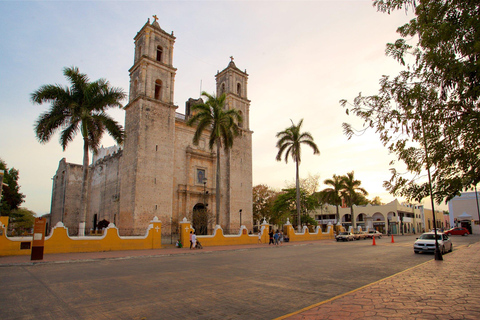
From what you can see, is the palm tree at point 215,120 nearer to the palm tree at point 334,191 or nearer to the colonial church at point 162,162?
the colonial church at point 162,162

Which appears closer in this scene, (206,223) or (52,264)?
(52,264)

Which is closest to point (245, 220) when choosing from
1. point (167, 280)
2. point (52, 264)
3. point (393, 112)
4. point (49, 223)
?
point (52, 264)

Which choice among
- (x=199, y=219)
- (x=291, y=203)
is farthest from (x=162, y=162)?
(x=291, y=203)

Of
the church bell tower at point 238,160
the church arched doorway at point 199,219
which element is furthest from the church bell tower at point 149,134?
the church bell tower at point 238,160

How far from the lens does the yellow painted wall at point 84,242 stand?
52.7ft

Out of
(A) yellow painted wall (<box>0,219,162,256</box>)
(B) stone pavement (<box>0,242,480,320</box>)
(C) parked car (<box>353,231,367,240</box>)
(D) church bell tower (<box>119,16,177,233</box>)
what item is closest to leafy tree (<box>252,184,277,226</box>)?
(C) parked car (<box>353,231,367,240</box>)

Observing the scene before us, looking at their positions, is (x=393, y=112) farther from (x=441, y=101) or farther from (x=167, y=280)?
(x=167, y=280)

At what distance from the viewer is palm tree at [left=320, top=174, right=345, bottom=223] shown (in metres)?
42.9

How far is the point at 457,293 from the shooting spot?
661 cm

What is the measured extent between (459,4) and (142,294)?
868 cm

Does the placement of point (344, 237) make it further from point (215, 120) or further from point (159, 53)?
point (159, 53)

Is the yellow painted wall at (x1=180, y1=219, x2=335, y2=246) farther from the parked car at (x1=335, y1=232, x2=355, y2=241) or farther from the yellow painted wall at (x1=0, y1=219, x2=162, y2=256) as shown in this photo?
the parked car at (x1=335, y1=232, x2=355, y2=241)

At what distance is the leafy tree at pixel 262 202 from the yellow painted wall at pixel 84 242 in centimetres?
3125

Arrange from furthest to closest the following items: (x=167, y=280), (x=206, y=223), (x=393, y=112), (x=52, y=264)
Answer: (x=206, y=223) → (x=52, y=264) → (x=167, y=280) → (x=393, y=112)
